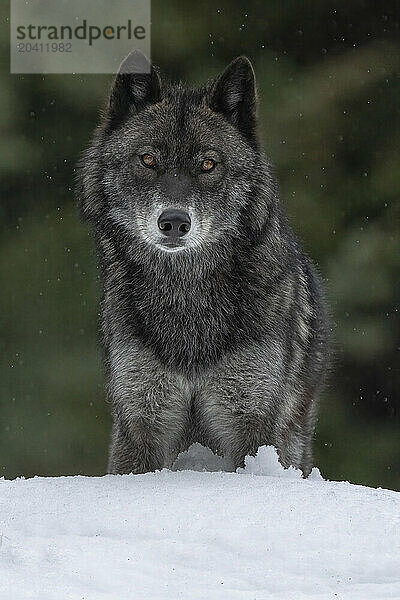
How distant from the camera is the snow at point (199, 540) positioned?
11.5ft

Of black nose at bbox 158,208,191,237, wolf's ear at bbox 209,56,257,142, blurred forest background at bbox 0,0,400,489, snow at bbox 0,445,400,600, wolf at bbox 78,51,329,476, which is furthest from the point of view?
blurred forest background at bbox 0,0,400,489

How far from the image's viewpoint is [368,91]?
11828 millimetres

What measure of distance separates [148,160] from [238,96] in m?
0.64

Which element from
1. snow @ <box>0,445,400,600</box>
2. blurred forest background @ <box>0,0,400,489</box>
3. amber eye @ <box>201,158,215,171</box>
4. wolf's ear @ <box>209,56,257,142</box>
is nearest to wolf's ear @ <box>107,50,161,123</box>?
wolf's ear @ <box>209,56,257,142</box>

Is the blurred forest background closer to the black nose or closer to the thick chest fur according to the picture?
the thick chest fur

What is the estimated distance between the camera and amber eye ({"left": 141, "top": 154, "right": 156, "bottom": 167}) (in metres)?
5.25

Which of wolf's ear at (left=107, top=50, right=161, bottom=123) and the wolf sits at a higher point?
wolf's ear at (left=107, top=50, right=161, bottom=123)

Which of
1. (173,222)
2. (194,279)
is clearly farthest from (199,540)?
(194,279)

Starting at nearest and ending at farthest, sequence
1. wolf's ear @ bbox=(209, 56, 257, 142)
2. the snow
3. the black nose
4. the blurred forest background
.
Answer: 1. the snow
2. the black nose
3. wolf's ear @ bbox=(209, 56, 257, 142)
4. the blurred forest background

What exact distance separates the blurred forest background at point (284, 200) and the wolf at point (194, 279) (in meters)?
5.83

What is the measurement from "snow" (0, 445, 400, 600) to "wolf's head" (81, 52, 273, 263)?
3.93ft

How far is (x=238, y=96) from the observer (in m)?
5.57

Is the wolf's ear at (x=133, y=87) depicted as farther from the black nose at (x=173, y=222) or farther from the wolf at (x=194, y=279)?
the black nose at (x=173, y=222)

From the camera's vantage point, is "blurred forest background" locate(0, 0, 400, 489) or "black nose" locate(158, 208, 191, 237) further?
"blurred forest background" locate(0, 0, 400, 489)
